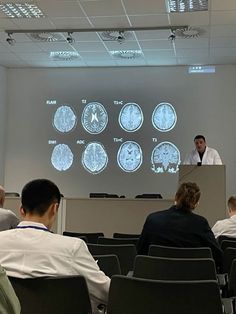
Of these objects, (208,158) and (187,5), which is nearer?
(187,5)

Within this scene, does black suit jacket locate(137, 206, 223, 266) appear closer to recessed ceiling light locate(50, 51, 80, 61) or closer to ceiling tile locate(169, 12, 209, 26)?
ceiling tile locate(169, 12, 209, 26)

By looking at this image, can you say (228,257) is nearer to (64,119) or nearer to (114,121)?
(114,121)

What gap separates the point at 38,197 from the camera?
84.8 inches

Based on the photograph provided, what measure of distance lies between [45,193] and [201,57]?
281 inches

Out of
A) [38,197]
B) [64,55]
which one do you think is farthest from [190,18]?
[38,197]

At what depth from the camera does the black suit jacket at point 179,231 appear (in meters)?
3.63

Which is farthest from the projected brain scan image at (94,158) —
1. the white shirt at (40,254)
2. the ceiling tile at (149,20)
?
the white shirt at (40,254)

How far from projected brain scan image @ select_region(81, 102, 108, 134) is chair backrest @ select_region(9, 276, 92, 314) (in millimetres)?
7458

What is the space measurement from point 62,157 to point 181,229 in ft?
20.1

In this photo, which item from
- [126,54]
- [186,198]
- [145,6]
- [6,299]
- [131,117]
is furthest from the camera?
[131,117]

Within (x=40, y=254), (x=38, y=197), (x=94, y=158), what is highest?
(x=94, y=158)

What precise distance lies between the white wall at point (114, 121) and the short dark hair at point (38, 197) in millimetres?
7123

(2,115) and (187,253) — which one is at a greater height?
(2,115)

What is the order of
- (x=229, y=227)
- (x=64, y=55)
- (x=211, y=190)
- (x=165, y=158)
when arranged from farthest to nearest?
(x=165, y=158) < (x=64, y=55) < (x=211, y=190) < (x=229, y=227)
